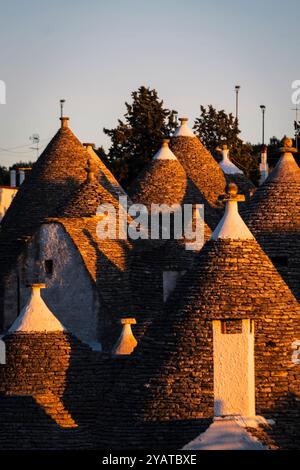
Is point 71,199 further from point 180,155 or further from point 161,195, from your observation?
point 180,155

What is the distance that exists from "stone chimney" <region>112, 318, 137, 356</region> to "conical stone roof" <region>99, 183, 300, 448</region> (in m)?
3.38

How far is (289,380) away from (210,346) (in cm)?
129

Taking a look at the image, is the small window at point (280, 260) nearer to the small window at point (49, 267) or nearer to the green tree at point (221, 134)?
the small window at point (49, 267)

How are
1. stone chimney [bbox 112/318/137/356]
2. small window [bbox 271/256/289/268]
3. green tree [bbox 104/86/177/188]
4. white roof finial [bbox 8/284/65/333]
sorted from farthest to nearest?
1. green tree [bbox 104/86/177/188]
2. small window [bbox 271/256/289/268]
3. stone chimney [bbox 112/318/137/356]
4. white roof finial [bbox 8/284/65/333]

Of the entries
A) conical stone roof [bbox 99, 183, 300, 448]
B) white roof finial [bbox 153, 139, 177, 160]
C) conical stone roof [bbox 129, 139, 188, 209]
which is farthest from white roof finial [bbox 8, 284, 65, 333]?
white roof finial [bbox 153, 139, 177, 160]

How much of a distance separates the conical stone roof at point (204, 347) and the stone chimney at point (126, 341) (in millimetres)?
3378

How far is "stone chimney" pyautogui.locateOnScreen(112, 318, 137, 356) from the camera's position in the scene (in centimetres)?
4831

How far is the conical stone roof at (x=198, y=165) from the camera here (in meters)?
61.9

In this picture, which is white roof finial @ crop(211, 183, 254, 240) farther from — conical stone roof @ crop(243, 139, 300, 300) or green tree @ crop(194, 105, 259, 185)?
green tree @ crop(194, 105, 259, 185)

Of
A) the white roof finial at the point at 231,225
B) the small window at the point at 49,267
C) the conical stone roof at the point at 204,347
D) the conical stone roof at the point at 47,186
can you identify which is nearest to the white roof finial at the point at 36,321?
the conical stone roof at the point at 204,347

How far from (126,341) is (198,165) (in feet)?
47.9

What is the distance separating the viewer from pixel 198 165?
62969 mm

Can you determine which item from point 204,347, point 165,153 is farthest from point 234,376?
point 165,153

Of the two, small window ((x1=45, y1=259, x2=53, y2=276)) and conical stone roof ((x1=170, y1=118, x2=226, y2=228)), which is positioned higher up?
conical stone roof ((x1=170, y1=118, x2=226, y2=228))
